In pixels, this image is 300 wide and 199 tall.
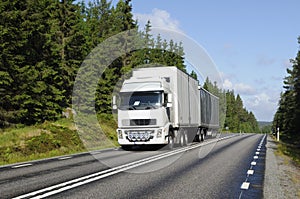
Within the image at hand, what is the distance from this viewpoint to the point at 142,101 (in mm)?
18219

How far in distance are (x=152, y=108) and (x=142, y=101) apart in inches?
25.6

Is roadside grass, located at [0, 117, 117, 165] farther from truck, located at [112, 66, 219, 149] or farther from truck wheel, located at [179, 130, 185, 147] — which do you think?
truck wheel, located at [179, 130, 185, 147]

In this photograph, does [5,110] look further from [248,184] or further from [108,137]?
[248,184]

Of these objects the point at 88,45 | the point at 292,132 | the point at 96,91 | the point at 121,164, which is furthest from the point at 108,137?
the point at 292,132

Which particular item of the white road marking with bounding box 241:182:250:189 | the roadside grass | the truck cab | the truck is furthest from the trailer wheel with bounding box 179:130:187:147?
the white road marking with bounding box 241:182:250:189

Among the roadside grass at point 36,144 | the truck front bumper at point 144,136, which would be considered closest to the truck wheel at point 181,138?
the truck front bumper at point 144,136

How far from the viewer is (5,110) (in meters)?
23.8

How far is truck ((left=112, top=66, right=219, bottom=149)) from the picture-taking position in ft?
59.2

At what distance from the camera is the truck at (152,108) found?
59.2 feet

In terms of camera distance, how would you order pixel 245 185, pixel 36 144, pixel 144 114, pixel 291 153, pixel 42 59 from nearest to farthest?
pixel 245 185
pixel 144 114
pixel 36 144
pixel 291 153
pixel 42 59

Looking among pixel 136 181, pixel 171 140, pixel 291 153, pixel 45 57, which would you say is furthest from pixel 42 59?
pixel 136 181

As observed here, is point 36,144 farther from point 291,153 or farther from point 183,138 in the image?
point 291,153

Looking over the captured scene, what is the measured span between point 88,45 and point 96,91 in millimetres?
7643

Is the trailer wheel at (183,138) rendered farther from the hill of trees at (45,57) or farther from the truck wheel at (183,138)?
the hill of trees at (45,57)
